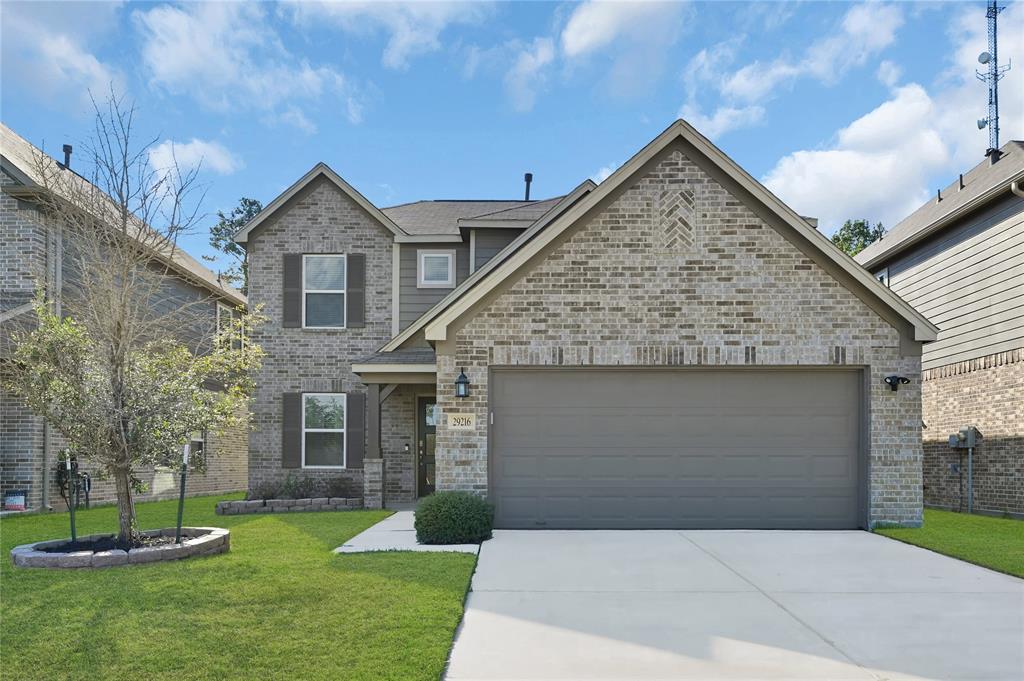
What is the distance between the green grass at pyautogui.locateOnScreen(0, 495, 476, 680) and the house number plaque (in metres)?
2.76

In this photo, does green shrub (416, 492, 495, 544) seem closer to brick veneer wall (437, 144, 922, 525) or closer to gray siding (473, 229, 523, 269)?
brick veneer wall (437, 144, 922, 525)

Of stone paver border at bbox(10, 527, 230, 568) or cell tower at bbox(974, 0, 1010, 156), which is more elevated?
cell tower at bbox(974, 0, 1010, 156)

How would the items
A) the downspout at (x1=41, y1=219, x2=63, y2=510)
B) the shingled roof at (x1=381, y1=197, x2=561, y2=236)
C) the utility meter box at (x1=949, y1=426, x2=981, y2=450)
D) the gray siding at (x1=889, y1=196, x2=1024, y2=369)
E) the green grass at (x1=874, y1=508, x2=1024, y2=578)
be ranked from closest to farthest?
the green grass at (x1=874, y1=508, x2=1024, y2=578) < the gray siding at (x1=889, y1=196, x2=1024, y2=369) < the downspout at (x1=41, y1=219, x2=63, y2=510) < the utility meter box at (x1=949, y1=426, x2=981, y2=450) < the shingled roof at (x1=381, y1=197, x2=561, y2=236)

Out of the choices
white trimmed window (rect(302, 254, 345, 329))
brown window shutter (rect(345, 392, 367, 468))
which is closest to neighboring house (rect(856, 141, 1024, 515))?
brown window shutter (rect(345, 392, 367, 468))

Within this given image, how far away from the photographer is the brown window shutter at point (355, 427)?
55.7 feet

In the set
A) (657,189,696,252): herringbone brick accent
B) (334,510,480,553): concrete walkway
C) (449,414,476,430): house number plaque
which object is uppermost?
(657,189,696,252): herringbone brick accent

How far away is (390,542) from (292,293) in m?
8.19

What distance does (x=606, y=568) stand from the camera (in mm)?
8789

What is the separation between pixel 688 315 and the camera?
12039 mm

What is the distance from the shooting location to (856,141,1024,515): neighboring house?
14617 millimetres

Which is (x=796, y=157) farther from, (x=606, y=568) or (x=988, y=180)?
(x=606, y=568)

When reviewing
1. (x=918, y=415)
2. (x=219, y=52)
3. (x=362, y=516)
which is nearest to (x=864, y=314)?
(x=918, y=415)

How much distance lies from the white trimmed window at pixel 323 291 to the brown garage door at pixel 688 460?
6350 mm

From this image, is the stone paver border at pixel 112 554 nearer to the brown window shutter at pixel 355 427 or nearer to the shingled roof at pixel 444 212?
the brown window shutter at pixel 355 427
